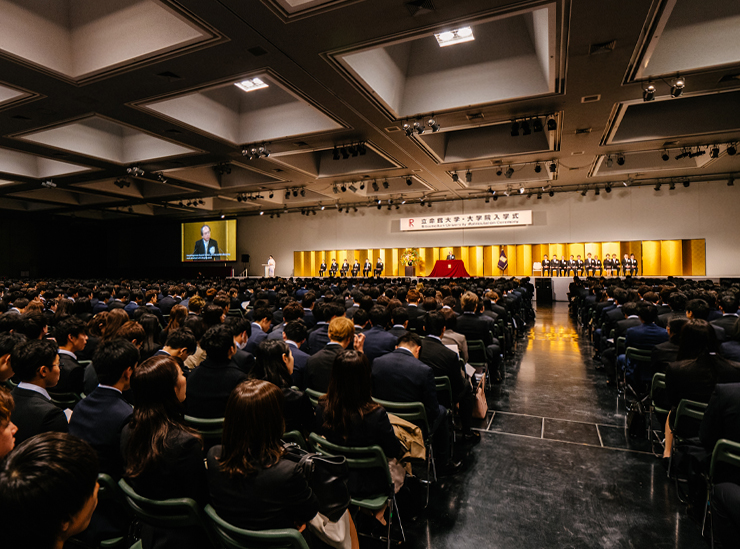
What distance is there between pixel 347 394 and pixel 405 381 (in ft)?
2.43

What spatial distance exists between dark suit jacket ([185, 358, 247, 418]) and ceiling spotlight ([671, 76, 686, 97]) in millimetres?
7096

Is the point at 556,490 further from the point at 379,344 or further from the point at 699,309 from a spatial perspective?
the point at 699,309

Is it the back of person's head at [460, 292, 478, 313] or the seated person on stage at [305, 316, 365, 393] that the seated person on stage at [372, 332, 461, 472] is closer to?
the seated person on stage at [305, 316, 365, 393]

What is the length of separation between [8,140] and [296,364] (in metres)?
10.0

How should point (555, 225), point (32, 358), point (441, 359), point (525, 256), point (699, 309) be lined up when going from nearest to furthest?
point (32, 358)
point (441, 359)
point (699, 309)
point (555, 225)
point (525, 256)

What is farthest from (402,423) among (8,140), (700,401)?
(8,140)

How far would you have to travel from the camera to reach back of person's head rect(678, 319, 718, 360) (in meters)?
2.68

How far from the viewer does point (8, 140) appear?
884 centimetres

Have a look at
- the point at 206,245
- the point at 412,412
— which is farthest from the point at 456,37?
the point at 206,245

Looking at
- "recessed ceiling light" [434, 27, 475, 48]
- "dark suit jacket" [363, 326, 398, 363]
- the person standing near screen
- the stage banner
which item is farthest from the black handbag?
the person standing near screen

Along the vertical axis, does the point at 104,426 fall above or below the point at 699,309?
below

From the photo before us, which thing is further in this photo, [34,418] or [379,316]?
[379,316]

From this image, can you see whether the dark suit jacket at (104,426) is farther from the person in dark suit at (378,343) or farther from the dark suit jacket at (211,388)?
the person in dark suit at (378,343)

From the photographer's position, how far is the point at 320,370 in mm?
2900
